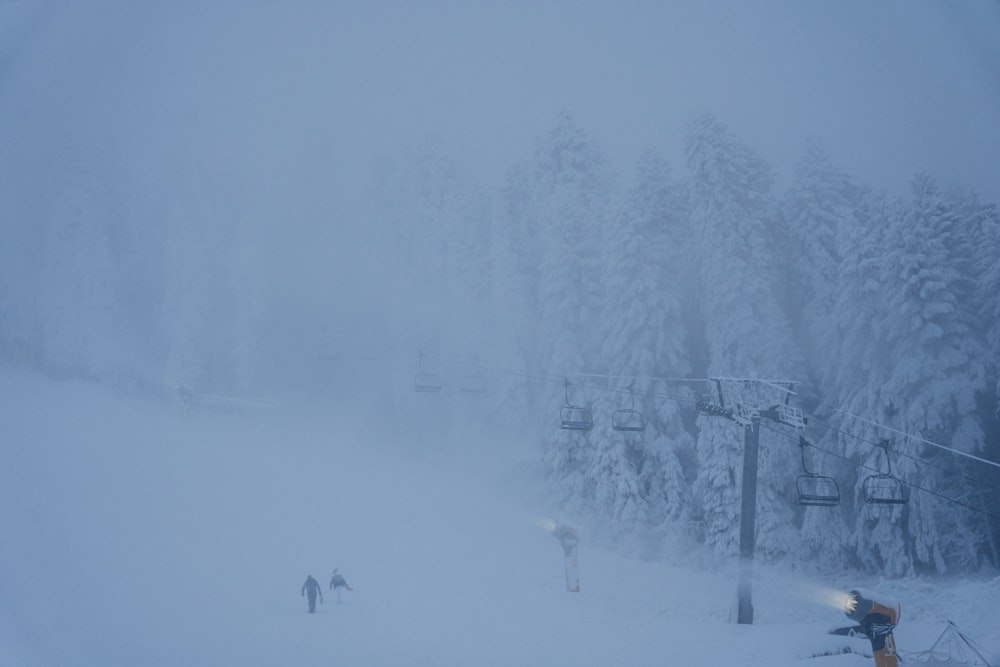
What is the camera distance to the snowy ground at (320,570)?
13.1 meters

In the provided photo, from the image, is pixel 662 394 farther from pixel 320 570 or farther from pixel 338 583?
pixel 320 570

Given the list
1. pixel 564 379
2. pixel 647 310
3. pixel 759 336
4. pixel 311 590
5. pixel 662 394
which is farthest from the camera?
pixel 662 394

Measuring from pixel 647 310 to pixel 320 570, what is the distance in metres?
12.0

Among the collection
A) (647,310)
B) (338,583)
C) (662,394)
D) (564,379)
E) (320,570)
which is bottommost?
(320,570)

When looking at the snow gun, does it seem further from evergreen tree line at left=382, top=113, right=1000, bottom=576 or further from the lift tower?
evergreen tree line at left=382, top=113, right=1000, bottom=576

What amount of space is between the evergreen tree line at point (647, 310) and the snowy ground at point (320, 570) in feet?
6.18

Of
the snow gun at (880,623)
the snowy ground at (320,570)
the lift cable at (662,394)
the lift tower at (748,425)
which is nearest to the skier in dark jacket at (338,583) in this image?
A: the snowy ground at (320,570)


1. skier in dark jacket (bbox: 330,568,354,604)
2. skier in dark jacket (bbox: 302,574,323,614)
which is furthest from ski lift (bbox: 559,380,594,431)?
skier in dark jacket (bbox: 302,574,323,614)

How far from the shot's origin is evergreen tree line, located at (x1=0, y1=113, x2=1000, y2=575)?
1622cm

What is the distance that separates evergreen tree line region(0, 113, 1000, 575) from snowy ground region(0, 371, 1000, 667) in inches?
74.2

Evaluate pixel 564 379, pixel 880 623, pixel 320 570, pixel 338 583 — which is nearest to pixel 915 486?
pixel 880 623

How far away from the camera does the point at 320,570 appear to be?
54.1 ft

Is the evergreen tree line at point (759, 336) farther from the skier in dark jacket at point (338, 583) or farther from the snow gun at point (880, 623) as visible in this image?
the skier in dark jacket at point (338, 583)

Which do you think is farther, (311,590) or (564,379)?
(564,379)
